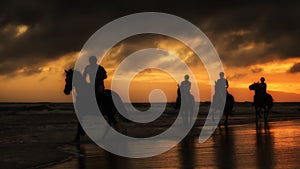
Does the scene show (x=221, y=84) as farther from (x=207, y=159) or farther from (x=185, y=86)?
(x=207, y=159)

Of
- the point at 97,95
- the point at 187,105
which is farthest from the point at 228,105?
the point at 97,95

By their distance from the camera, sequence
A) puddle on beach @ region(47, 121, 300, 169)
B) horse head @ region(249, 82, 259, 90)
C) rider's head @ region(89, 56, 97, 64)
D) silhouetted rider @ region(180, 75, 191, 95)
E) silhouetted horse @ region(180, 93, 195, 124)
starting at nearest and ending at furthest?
1. puddle on beach @ region(47, 121, 300, 169)
2. rider's head @ region(89, 56, 97, 64)
3. silhouetted horse @ region(180, 93, 195, 124)
4. silhouetted rider @ region(180, 75, 191, 95)
5. horse head @ region(249, 82, 259, 90)

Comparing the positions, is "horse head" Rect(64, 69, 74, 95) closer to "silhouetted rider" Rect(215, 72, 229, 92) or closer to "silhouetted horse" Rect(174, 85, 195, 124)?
"silhouetted horse" Rect(174, 85, 195, 124)

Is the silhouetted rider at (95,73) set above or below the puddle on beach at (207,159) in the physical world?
above

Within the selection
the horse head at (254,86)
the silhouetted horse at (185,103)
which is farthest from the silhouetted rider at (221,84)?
the horse head at (254,86)

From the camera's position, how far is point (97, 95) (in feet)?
55.9

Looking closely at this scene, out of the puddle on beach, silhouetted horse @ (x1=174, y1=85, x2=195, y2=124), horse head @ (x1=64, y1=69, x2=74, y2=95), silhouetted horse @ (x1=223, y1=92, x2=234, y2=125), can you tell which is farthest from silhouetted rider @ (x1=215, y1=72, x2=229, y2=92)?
the puddle on beach

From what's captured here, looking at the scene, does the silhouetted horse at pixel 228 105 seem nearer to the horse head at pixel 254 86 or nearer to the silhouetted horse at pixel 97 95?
the horse head at pixel 254 86

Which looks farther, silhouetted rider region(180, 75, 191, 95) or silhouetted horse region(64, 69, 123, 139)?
silhouetted rider region(180, 75, 191, 95)

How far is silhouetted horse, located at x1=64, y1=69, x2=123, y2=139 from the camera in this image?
1672cm

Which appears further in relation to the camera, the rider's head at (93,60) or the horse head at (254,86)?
the horse head at (254,86)

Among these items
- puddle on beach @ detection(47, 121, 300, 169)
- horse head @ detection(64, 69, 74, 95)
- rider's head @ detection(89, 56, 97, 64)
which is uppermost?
rider's head @ detection(89, 56, 97, 64)

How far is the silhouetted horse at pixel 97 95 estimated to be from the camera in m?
16.7

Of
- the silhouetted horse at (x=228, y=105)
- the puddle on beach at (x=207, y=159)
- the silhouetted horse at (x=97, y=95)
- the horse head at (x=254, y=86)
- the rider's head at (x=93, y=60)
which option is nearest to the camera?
the puddle on beach at (x=207, y=159)
